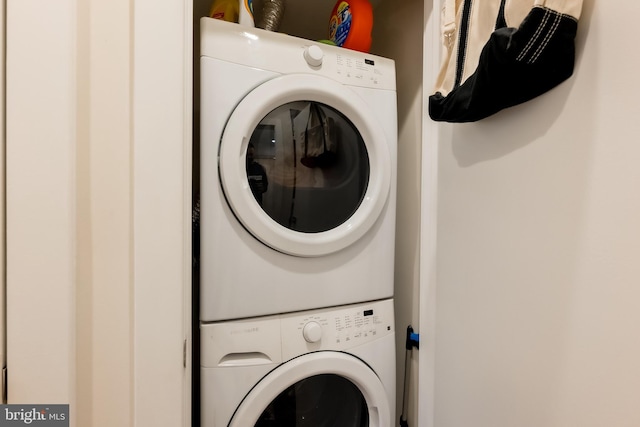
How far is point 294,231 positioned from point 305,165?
205mm

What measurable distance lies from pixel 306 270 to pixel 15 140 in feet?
2.14

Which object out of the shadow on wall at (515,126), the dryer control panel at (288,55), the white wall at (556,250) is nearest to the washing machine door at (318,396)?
the white wall at (556,250)

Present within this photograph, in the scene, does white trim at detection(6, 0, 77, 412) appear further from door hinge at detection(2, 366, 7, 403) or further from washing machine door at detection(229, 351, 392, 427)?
washing machine door at detection(229, 351, 392, 427)

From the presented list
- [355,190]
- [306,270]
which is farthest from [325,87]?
[306,270]

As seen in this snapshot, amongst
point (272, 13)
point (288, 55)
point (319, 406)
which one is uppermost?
point (272, 13)

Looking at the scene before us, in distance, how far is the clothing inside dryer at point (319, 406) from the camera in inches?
35.2

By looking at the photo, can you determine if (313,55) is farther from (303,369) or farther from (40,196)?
(303,369)

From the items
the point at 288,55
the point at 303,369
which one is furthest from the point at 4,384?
the point at 288,55

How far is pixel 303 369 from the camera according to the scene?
838 millimetres

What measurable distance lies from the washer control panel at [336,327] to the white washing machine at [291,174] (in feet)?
0.10

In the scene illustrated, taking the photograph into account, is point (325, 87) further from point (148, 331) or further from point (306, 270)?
point (148, 331)

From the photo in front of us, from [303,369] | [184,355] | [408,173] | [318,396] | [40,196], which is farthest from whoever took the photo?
[408,173]

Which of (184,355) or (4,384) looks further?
(184,355)

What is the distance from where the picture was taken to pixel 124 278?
1.82 feet
